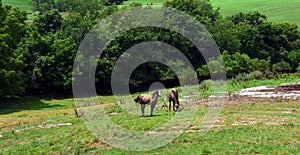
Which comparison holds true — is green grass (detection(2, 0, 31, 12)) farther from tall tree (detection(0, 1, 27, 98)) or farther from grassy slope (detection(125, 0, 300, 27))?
tall tree (detection(0, 1, 27, 98))

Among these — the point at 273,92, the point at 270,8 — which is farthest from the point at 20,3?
the point at 273,92

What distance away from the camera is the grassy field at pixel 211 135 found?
18906mm

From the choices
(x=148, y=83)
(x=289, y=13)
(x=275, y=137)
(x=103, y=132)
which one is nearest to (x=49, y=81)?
(x=148, y=83)

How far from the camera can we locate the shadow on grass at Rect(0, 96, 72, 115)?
170 ft

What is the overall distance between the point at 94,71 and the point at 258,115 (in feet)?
131

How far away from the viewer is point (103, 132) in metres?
23.9

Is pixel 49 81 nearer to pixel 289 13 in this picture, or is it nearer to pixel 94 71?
pixel 94 71

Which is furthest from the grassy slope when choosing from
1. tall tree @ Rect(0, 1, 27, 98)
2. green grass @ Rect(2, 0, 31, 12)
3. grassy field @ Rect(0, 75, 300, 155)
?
grassy field @ Rect(0, 75, 300, 155)

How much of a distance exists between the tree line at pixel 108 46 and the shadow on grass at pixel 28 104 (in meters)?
1.91

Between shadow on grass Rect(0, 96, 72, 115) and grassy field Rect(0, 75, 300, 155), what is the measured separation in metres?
20.9

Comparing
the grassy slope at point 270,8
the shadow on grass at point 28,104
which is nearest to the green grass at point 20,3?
the grassy slope at point 270,8

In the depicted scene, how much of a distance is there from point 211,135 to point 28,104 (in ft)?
129

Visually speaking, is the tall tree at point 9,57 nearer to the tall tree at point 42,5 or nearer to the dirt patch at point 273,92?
the dirt patch at point 273,92

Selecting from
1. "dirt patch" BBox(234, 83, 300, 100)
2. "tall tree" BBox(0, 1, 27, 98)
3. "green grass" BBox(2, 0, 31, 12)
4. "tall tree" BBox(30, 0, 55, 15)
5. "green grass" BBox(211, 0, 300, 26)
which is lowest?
"dirt patch" BBox(234, 83, 300, 100)
